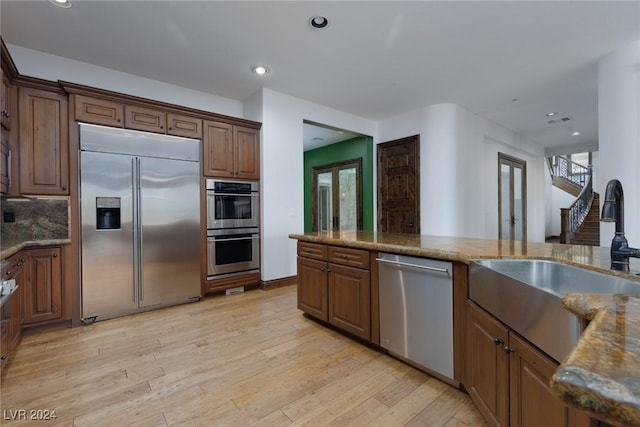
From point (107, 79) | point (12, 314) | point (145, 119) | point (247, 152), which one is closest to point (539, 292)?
point (12, 314)

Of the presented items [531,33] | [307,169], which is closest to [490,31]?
[531,33]

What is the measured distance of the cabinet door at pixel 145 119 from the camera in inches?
129

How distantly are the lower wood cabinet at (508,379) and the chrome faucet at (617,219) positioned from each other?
0.54 meters

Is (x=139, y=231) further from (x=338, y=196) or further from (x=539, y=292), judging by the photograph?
(x=338, y=196)

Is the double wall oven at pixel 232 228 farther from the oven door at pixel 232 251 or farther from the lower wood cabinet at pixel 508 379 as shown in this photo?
the lower wood cabinet at pixel 508 379

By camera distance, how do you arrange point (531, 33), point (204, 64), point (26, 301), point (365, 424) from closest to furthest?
point (365, 424), point (26, 301), point (531, 33), point (204, 64)

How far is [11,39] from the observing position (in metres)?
2.91

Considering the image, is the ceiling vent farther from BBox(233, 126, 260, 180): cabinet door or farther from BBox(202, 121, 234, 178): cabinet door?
BBox(202, 121, 234, 178): cabinet door

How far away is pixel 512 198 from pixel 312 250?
573 centimetres

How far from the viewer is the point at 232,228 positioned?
4.01 metres

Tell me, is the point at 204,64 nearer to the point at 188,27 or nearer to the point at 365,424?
the point at 188,27

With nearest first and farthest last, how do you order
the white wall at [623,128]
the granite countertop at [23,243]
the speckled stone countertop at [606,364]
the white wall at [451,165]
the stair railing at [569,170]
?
the speckled stone countertop at [606,364] < the granite countertop at [23,243] < the white wall at [623,128] < the white wall at [451,165] < the stair railing at [569,170]

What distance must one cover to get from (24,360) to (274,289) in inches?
101

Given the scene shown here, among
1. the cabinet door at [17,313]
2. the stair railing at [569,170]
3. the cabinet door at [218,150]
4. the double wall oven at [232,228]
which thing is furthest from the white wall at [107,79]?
the stair railing at [569,170]
